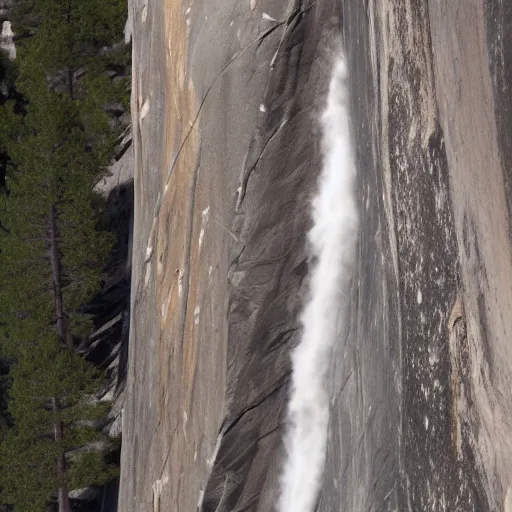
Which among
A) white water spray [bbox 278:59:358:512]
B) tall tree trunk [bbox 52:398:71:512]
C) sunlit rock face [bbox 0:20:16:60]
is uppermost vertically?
sunlit rock face [bbox 0:20:16:60]

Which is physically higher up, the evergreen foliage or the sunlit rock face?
the sunlit rock face

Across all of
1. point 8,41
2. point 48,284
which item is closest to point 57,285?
point 48,284

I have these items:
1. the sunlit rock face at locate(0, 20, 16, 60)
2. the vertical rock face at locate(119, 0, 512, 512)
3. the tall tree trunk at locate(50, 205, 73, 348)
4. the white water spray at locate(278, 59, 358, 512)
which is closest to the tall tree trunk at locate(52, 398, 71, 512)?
the tall tree trunk at locate(50, 205, 73, 348)

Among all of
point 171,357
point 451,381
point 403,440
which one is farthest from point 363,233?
point 171,357

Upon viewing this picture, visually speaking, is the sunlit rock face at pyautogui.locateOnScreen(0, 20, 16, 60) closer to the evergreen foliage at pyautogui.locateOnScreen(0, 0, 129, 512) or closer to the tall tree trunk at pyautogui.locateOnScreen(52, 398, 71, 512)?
the evergreen foliage at pyautogui.locateOnScreen(0, 0, 129, 512)

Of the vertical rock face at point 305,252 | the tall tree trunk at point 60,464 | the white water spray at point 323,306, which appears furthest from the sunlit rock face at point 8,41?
→ the white water spray at point 323,306

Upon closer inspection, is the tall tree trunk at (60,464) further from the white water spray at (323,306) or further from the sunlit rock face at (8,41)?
the white water spray at (323,306)

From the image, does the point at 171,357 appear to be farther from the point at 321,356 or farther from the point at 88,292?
the point at 88,292
